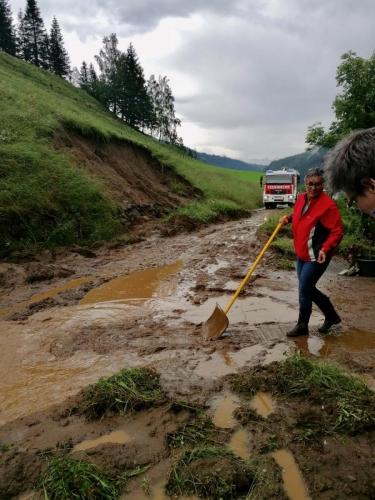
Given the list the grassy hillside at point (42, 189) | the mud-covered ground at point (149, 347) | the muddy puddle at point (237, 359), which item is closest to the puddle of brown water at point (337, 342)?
the mud-covered ground at point (149, 347)

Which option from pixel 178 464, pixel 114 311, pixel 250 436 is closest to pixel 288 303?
pixel 114 311

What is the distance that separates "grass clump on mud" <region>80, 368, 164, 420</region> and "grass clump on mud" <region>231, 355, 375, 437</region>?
0.77 m

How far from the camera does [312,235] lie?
4344mm

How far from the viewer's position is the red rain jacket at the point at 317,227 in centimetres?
423

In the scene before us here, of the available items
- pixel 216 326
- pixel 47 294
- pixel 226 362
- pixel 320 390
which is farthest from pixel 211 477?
pixel 47 294

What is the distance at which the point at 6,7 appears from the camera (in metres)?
53.5

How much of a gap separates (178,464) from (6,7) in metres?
68.1

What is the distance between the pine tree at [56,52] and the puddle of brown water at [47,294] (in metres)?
60.1

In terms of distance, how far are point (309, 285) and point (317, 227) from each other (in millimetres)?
720

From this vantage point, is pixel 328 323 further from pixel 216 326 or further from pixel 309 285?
pixel 216 326

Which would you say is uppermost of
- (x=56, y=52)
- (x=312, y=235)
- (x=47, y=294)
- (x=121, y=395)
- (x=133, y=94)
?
(x=56, y=52)

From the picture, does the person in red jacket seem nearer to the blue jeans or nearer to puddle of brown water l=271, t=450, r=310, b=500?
the blue jeans

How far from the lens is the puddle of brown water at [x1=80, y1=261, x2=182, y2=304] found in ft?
21.4

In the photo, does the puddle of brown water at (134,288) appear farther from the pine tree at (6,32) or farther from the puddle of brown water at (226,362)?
the pine tree at (6,32)
